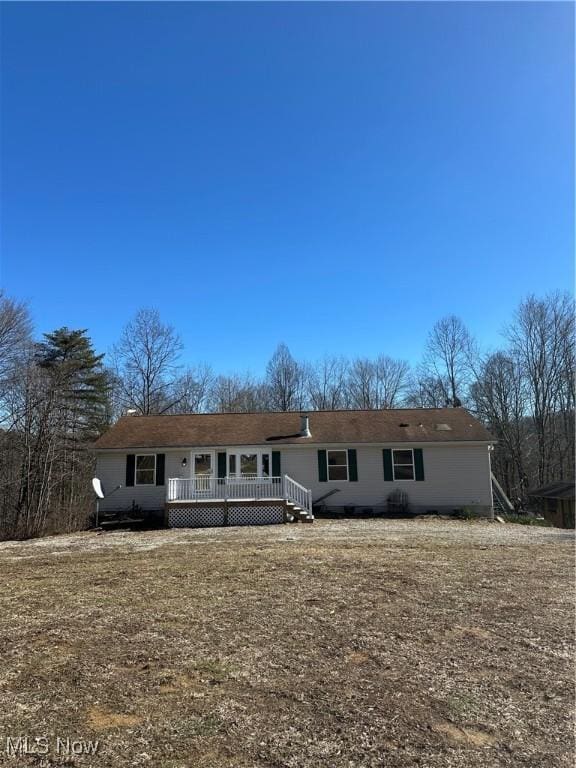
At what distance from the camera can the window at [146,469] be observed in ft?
62.3

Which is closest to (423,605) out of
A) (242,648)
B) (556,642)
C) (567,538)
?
(556,642)

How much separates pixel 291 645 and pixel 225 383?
115ft

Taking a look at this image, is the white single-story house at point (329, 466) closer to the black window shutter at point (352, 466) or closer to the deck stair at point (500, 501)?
the black window shutter at point (352, 466)

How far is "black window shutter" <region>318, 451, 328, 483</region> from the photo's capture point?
62.0 feet

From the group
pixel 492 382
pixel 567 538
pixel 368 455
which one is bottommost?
pixel 567 538

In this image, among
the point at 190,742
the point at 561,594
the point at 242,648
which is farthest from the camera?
the point at 561,594

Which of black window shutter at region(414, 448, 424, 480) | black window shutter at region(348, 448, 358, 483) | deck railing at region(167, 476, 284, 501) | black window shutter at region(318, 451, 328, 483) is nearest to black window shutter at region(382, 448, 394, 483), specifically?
black window shutter at region(414, 448, 424, 480)

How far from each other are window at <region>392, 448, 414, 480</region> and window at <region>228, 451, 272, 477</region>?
4.91 m

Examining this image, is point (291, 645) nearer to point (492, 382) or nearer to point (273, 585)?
point (273, 585)

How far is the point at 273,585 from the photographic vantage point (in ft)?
22.8

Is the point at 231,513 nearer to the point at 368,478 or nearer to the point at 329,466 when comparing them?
the point at 329,466

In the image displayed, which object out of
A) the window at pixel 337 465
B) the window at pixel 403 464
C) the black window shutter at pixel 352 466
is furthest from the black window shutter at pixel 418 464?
the window at pixel 337 465

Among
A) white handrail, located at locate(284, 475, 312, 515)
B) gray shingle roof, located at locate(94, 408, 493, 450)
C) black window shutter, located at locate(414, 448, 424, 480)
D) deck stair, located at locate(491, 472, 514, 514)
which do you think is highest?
gray shingle roof, located at locate(94, 408, 493, 450)

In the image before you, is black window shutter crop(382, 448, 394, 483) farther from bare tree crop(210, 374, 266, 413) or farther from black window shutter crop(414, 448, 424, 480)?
bare tree crop(210, 374, 266, 413)
